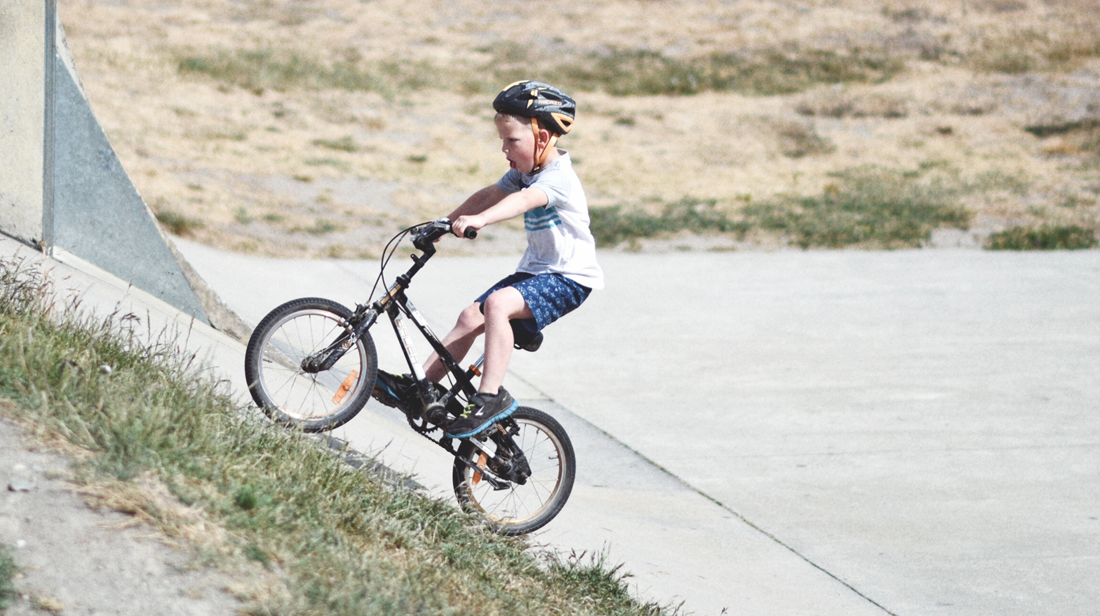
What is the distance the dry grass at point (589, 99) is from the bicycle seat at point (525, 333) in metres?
9.13

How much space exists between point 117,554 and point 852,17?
3511 cm

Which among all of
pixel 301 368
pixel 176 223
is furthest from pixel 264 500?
pixel 176 223

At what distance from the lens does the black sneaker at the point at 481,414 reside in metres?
4.48

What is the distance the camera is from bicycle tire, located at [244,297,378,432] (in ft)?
14.7

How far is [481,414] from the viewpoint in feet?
14.7

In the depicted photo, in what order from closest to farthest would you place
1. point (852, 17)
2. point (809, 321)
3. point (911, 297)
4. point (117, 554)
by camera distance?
point (117, 554), point (809, 321), point (911, 297), point (852, 17)

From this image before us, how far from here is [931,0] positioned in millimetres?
36219

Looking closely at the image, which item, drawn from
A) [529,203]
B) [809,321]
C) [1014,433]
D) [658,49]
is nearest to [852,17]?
[658,49]

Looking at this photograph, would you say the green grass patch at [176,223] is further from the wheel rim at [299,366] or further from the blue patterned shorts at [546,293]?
the blue patterned shorts at [546,293]

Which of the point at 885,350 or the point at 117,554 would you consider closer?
the point at 117,554

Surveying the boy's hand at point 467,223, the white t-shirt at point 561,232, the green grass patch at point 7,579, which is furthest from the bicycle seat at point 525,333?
the green grass patch at point 7,579

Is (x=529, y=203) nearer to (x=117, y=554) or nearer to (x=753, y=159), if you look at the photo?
(x=117, y=554)

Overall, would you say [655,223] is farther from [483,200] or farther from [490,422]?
[490,422]

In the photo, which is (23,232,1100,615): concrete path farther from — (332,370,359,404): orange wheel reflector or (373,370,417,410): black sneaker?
(332,370,359,404): orange wheel reflector
